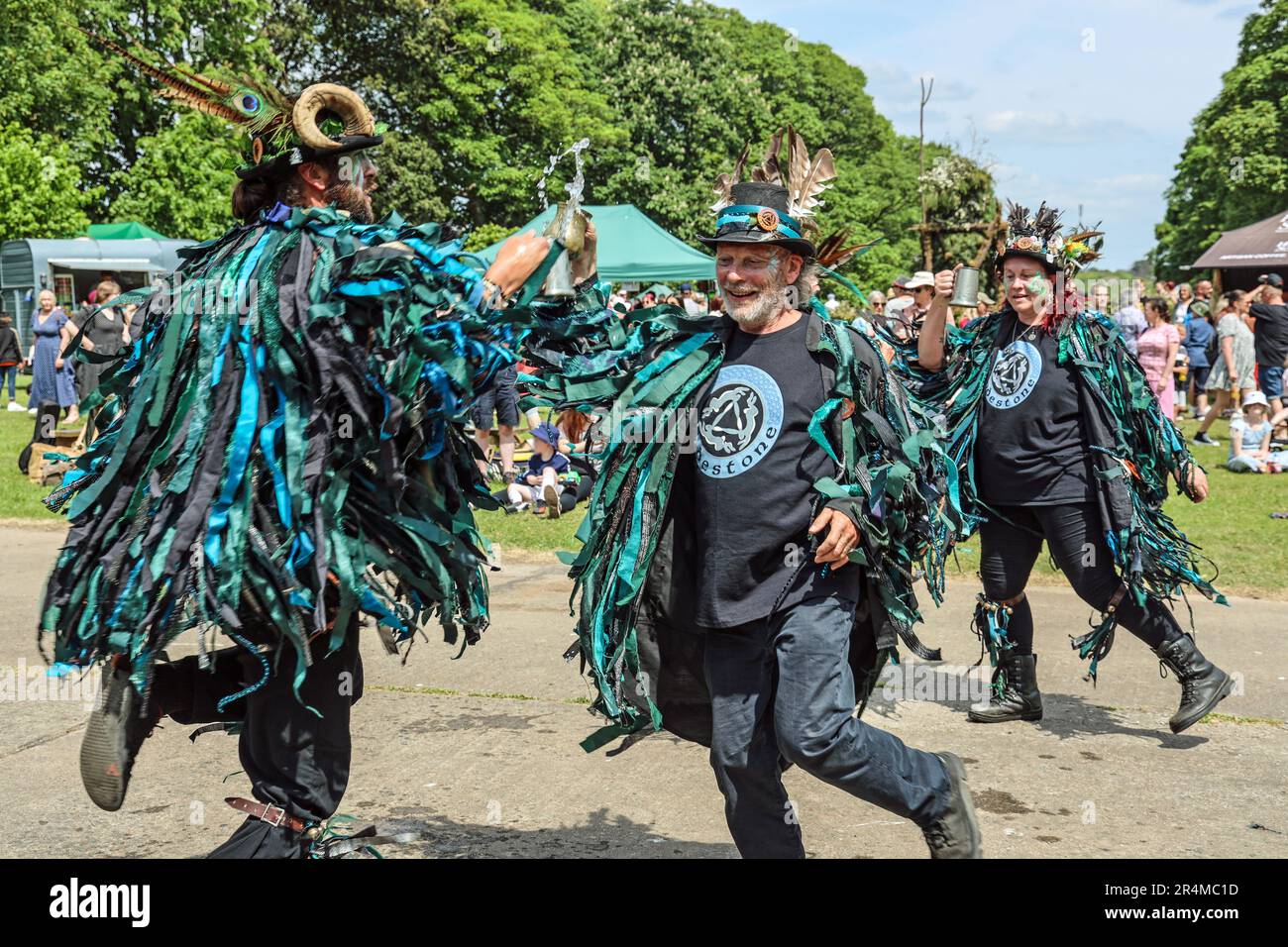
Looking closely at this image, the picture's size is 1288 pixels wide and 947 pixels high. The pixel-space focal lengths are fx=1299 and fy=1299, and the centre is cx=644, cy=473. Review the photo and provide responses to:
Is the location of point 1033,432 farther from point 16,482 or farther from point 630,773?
point 16,482

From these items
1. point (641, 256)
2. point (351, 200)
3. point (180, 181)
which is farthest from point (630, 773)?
point (180, 181)

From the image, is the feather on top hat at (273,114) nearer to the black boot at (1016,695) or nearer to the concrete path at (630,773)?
the concrete path at (630,773)

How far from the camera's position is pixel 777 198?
353cm

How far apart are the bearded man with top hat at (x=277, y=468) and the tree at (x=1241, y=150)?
118 feet

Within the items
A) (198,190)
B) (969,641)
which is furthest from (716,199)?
(198,190)

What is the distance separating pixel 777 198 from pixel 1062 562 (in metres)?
2.40

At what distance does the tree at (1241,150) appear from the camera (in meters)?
35.8

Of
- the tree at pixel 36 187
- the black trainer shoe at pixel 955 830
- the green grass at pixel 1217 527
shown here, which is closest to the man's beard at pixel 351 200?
the black trainer shoe at pixel 955 830

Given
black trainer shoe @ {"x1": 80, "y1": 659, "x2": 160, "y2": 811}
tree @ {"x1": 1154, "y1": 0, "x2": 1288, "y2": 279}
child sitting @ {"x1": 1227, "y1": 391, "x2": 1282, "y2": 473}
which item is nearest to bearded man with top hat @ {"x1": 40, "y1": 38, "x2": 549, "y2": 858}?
black trainer shoe @ {"x1": 80, "y1": 659, "x2": 160, "y2": 811}

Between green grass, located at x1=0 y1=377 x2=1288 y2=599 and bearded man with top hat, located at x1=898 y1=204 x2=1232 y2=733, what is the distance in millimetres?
1819

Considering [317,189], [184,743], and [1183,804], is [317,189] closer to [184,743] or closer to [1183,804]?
[184,743]

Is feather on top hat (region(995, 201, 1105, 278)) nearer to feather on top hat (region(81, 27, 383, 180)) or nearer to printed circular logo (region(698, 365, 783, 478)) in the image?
printed circular logo (region(698, 365, 783, 478))

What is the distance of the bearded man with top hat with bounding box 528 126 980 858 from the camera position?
3285mm

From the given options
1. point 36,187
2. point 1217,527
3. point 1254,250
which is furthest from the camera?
point 36,187
